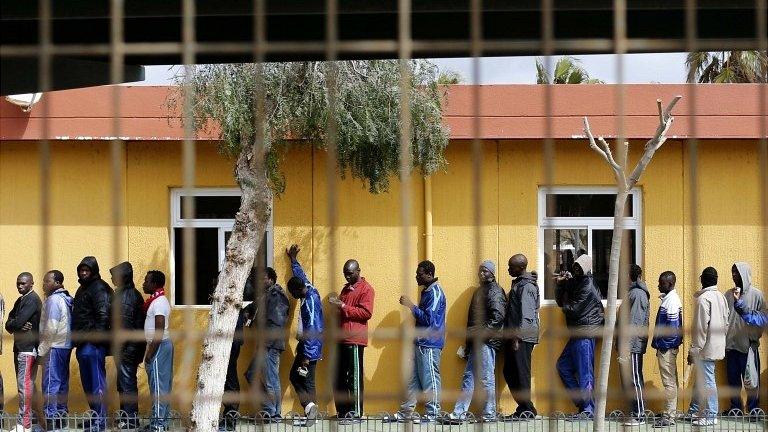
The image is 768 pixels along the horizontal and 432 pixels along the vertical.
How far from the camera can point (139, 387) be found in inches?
261

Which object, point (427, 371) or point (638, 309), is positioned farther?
point (427, 371)

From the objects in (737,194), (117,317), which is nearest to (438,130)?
(737,194)

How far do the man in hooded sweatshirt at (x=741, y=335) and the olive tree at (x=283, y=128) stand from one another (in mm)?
1732

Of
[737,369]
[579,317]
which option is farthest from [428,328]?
[737,369]

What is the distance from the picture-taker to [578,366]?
629 centimetres

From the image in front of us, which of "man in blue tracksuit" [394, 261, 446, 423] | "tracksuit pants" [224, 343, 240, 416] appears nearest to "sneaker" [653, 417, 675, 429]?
"man in blue tracksuit" [394, 261, 446, 423]

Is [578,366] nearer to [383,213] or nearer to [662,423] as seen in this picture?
[662,423]

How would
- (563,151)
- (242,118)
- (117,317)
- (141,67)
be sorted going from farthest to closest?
(563,151)
(242,118)
(141,67)
(117,317)

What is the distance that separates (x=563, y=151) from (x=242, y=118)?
1.92 metres

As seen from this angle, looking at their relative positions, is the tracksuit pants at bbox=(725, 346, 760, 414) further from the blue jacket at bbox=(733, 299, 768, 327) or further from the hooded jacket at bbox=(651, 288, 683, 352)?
the hooded jacket at bbox=(651, 288, 683, 352)

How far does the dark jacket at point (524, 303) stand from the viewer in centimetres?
611

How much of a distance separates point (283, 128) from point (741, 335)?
2.66 metres

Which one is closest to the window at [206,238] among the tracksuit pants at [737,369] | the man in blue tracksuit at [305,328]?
the man in blue tracksuit at [305,328]

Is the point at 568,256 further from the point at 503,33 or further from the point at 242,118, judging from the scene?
the point at 503,33
